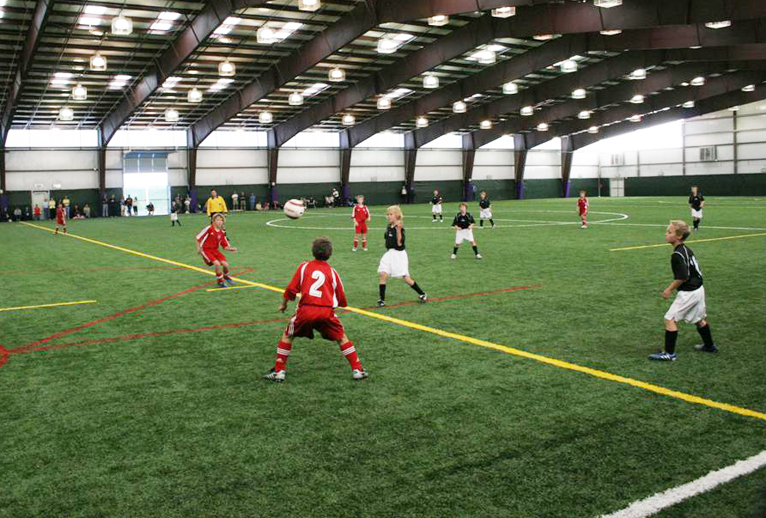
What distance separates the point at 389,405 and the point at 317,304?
1.45 meters

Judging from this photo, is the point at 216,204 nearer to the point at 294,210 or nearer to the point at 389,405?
the point at 294,210

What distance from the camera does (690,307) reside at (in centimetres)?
843

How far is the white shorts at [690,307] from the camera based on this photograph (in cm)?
839

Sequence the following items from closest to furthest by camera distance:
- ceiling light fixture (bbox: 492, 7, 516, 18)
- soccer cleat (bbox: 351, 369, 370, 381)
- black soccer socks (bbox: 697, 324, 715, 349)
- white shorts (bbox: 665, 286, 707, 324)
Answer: soccer cleat (bbox: 351, 369, 370, 381), white shorts (bbox: 665, 286, 707, 324), black soccer socks (bbox: 697, 324, 715, 349), ceiling light fixture (bbox: 492, 7, 516, 18)

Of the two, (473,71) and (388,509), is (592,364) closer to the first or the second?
(388,509)

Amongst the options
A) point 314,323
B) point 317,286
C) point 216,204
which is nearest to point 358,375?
point 314,323

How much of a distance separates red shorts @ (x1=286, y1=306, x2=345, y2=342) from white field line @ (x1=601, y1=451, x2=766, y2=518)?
155 inches

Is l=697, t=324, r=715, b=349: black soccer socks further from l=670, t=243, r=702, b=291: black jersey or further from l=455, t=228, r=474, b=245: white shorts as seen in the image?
l=455, t=228, r=474, b=245: white shorts

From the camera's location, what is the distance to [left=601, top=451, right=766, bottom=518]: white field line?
471cm

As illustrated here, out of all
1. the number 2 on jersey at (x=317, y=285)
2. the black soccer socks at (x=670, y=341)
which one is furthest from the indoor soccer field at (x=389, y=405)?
the number 2 on jersey at (x=317, y=285)

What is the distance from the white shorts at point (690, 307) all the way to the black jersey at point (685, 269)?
75mm

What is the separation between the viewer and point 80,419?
6.90 metres

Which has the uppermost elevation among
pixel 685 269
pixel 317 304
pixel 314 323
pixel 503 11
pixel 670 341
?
pixel 503 11

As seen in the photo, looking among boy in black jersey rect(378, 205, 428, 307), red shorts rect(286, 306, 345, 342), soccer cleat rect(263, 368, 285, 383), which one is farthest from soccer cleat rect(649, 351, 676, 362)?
boy in black jersey rect(378, 205, 428, 307)
